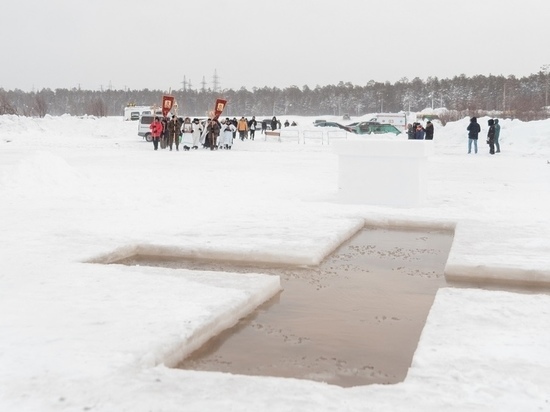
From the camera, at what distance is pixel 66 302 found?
505cm

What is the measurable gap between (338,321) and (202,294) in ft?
3.67

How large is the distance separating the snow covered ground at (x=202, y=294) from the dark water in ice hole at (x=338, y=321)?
0.18 m

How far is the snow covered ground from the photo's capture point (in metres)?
3.41

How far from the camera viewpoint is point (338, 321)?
201 inches

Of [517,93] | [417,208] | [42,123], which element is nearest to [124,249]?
[417,208]

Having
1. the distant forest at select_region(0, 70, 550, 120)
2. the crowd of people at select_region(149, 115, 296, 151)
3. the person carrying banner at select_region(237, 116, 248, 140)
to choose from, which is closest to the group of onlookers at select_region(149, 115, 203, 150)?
the crowd of people at select_region(149, 115, 296, 151)

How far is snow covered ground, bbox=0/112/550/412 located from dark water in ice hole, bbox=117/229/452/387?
0.18m

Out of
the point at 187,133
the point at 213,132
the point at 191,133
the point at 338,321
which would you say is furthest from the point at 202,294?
the point at 213,132

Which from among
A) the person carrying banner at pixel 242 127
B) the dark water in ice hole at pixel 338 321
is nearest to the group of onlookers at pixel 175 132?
the person carrying banner at pixel 242 127

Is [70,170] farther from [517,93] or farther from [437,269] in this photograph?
[517,93]

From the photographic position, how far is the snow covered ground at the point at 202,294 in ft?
11.2

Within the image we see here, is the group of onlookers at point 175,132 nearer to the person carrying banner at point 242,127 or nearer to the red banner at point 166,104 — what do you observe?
the red banner at point 166,104

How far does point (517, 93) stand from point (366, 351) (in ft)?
458

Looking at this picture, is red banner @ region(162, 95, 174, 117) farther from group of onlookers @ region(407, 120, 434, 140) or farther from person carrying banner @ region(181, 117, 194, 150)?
group of onlookers @ region(407, 120, 434, 140)
